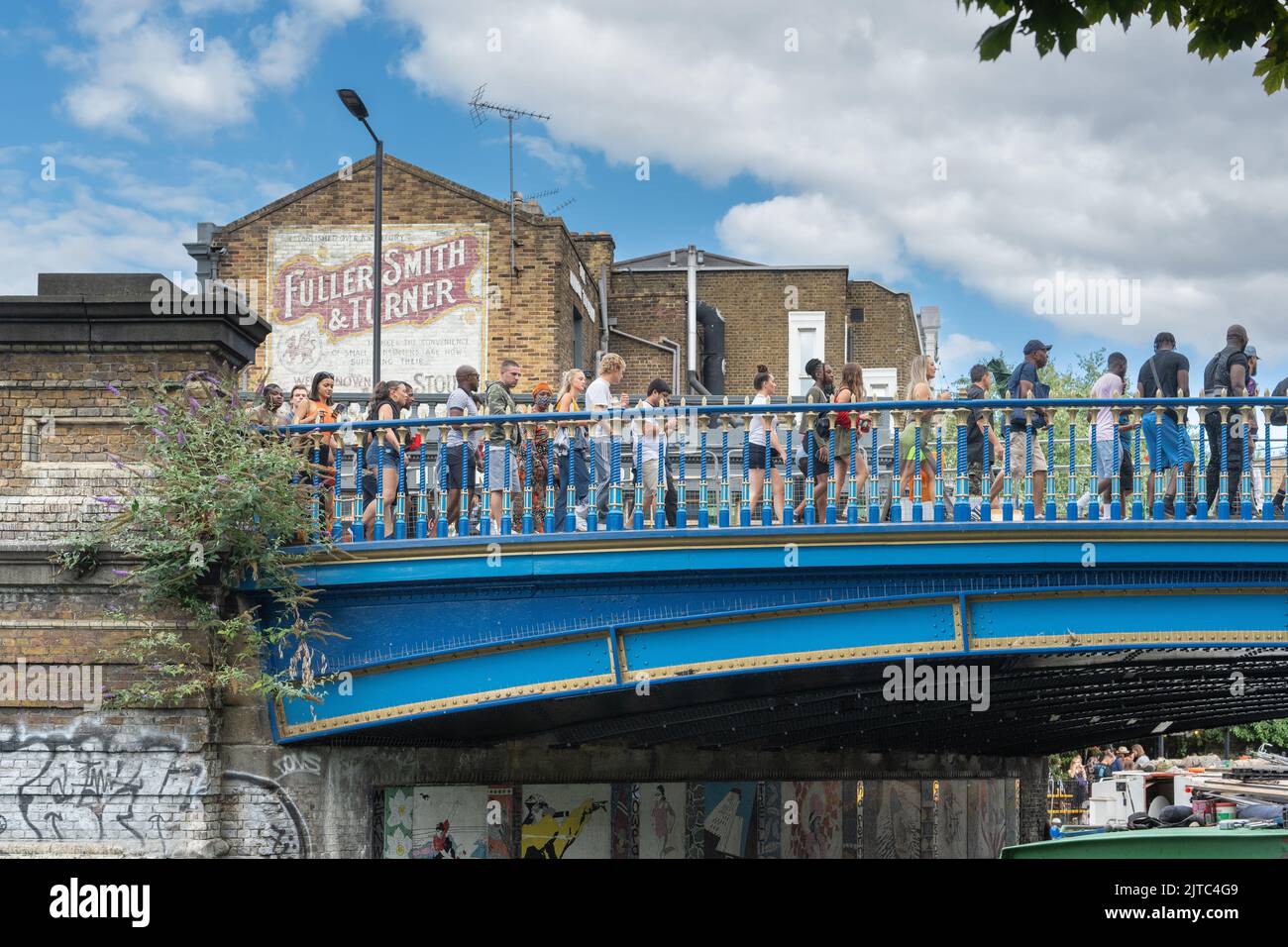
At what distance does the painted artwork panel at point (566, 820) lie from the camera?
48.5 feet

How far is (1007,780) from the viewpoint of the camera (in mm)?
28391

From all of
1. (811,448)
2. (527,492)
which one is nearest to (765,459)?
(811,448)

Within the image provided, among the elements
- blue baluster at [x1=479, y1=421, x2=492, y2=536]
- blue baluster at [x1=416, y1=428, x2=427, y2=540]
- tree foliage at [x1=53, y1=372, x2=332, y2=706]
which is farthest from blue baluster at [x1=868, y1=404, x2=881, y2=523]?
tree foliage at [x1=53, y1=372, x2=332, y2=706]

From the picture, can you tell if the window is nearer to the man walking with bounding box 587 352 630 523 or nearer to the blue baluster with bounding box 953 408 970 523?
the man walking with bounding box 587 352 630 523

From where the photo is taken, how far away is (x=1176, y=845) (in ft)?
39.5

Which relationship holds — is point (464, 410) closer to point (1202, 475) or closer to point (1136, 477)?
point (1136, 477)

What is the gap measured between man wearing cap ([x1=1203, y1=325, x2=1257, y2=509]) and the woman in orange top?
652cm

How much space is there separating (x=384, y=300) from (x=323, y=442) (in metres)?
18.6

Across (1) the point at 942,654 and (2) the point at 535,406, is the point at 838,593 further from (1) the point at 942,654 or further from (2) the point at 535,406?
(2) the point at 535,406

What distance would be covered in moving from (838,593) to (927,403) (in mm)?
1508

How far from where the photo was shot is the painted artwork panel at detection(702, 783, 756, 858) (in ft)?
58.5

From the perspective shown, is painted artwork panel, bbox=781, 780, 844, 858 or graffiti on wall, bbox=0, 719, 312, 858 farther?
painted artwork panel, bbox=781, 780, 844, 858

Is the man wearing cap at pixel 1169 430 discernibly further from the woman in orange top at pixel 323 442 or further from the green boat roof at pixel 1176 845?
the woman in orange top at pixel 323 442
